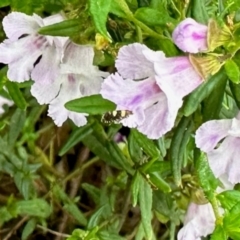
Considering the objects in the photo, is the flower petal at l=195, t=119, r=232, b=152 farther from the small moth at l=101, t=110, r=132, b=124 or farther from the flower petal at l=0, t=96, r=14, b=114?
the flower petal at l=0, t=96, r=14, b=114

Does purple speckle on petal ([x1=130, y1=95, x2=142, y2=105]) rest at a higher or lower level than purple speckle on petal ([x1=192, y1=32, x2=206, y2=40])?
lower

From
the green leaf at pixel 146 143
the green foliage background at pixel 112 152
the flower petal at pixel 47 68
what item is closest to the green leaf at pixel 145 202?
the green foliage background at pixel 112 152

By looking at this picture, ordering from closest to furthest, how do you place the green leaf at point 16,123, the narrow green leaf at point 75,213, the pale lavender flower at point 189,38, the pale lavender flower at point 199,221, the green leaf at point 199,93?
the pale lavender flower at point 189,38 < the green leaf at point 199,93 < the pale lavender flower at point 199,221 < the green leaf at point 16,123 < the narrow green leaf at point 75,213

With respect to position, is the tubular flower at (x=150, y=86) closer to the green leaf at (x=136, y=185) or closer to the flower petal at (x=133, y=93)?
the flower petal at (x=133, y=93)

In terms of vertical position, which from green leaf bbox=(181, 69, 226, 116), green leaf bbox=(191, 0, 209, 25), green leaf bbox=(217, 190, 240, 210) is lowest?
green leaf bbox=(217, 190, 240, 210)

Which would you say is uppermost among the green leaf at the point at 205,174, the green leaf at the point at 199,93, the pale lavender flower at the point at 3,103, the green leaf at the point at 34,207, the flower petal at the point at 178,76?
the flower petal at the point at 178,76

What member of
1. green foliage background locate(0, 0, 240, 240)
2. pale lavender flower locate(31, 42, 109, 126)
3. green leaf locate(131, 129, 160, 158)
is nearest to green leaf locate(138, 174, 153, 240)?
green foliage background locate(0, 0, 240, 240)

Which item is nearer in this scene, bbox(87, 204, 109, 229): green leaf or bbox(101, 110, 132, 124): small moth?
bbox(101, 110, 132, 124): small moth
